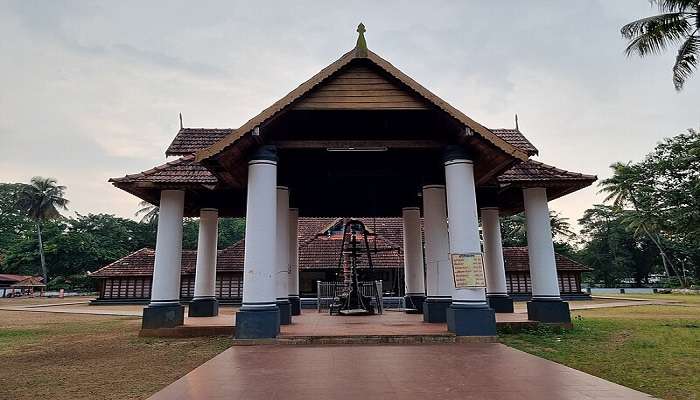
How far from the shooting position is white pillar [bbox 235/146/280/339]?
8.76 m

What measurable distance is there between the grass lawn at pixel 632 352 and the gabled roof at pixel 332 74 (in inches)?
155

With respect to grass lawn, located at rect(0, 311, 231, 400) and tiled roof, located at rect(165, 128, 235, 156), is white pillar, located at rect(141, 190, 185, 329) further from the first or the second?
tiled roof, located at rect(165, 128, 235, 156)

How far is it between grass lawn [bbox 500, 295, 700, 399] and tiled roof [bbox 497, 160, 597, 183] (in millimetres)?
3926

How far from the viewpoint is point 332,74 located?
30.3 ft

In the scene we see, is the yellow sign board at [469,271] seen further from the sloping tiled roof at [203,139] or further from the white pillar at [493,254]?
the white pillar at [493,254]

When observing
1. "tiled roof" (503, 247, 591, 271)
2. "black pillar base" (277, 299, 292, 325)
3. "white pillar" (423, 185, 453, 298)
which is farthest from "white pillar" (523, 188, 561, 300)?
"tiled roof" (503, 247, 591, 271)

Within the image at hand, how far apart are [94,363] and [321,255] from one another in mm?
17060

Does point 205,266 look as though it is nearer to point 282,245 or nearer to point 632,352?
point 282,245

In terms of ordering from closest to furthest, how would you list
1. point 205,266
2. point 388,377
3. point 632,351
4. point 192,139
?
point 388,377 < point 632,351 < point 192,139 < point 205,266

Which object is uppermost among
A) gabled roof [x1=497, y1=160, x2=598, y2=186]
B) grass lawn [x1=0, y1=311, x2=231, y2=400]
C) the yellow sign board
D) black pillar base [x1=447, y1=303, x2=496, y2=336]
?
gabled roof [x1=497, y1=160, x2=598, y2=186]

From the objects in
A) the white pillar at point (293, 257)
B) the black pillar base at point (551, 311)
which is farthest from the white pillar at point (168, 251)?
the black pillar base at point (551, 311)

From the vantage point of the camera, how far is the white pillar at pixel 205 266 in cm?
1457

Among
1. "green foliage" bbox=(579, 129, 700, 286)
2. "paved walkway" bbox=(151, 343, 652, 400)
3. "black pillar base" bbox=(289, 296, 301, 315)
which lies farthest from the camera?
"green foliage" bbox=(579, 129, 700, 286)

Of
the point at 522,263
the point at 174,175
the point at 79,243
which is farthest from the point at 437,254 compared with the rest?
the point at 79,243
